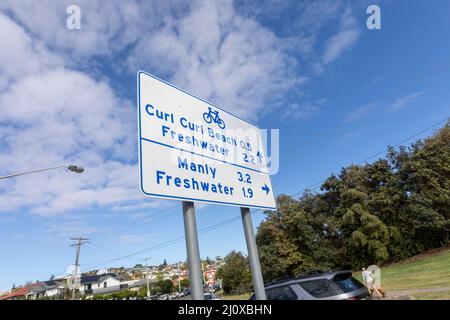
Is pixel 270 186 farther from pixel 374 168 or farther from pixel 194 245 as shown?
pixel 374 168

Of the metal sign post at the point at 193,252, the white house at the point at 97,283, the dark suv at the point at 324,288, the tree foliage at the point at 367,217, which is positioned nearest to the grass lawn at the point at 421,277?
the tree foliage at the point at 367,217

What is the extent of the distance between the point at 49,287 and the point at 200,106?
287 ft

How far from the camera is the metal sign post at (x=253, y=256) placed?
2.98m

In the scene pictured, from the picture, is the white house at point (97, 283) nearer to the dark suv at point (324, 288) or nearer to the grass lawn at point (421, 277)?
the grass lawn at point (421, 277)

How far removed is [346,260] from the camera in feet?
107

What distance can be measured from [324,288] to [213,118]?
4.19 meters

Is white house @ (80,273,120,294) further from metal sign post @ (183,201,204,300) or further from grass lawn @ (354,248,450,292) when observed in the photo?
metal sign post @ (183,201,204,300)

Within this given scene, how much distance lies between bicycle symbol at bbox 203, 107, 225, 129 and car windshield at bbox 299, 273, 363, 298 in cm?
401

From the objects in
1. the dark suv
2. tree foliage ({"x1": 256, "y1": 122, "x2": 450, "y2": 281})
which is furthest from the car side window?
tree foliage ({"x1": 256, "y1": 122, "x2": 450, "y2": 281})

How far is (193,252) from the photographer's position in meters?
2.33

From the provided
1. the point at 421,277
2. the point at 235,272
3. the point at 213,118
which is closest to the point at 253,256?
the point at 213,118

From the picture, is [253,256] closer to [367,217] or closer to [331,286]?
[331,286]

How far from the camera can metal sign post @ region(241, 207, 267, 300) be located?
2.98 meters
